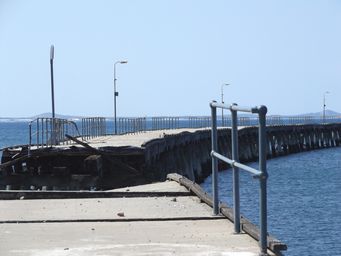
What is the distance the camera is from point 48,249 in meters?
6.41

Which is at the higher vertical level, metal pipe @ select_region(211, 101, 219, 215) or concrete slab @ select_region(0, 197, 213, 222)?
metal pipe @ select_region(211, 101, 219, 215)

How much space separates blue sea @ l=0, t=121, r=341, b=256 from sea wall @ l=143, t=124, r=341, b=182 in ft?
5.27

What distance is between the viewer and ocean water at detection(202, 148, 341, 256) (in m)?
19.9

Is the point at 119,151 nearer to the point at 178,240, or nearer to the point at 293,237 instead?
the point at 293,237

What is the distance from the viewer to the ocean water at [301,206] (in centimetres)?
1992

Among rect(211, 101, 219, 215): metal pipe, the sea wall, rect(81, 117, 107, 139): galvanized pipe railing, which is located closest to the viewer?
rect(211, 101, 219, 215): metal pipe

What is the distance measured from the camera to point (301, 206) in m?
29.2

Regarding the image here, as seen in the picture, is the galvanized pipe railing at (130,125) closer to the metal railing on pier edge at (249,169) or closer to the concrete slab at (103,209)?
the concrete slab at (103,209)

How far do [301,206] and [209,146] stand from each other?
81.4 feet

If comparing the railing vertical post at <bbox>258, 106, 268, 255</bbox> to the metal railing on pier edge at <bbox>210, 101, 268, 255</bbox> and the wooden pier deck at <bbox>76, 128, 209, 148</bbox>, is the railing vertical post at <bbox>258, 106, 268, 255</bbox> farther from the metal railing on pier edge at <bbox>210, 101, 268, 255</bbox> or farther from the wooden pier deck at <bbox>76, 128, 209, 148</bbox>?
the wooden pier deck at <bbox>76, 128, 209, 148</bbox>

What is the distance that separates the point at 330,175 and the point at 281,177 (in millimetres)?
3750

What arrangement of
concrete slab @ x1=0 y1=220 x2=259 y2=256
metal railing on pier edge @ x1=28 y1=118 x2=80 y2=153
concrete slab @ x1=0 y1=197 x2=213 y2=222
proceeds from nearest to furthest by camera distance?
1. concrete slab @ x1=0 y1=220 x2=259 y2=256
2. concrete slab @ x1=0 y1=197 x2=213 y2=222
3. metal railing on pier edge @ x1=28 y1=118 x2=80 y2=153

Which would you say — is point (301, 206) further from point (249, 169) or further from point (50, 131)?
point (249, 169)

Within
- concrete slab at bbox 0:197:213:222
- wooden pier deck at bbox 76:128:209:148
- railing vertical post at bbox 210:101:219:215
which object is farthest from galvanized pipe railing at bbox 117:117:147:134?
railing vertical post at bbox 210:101:219:215
